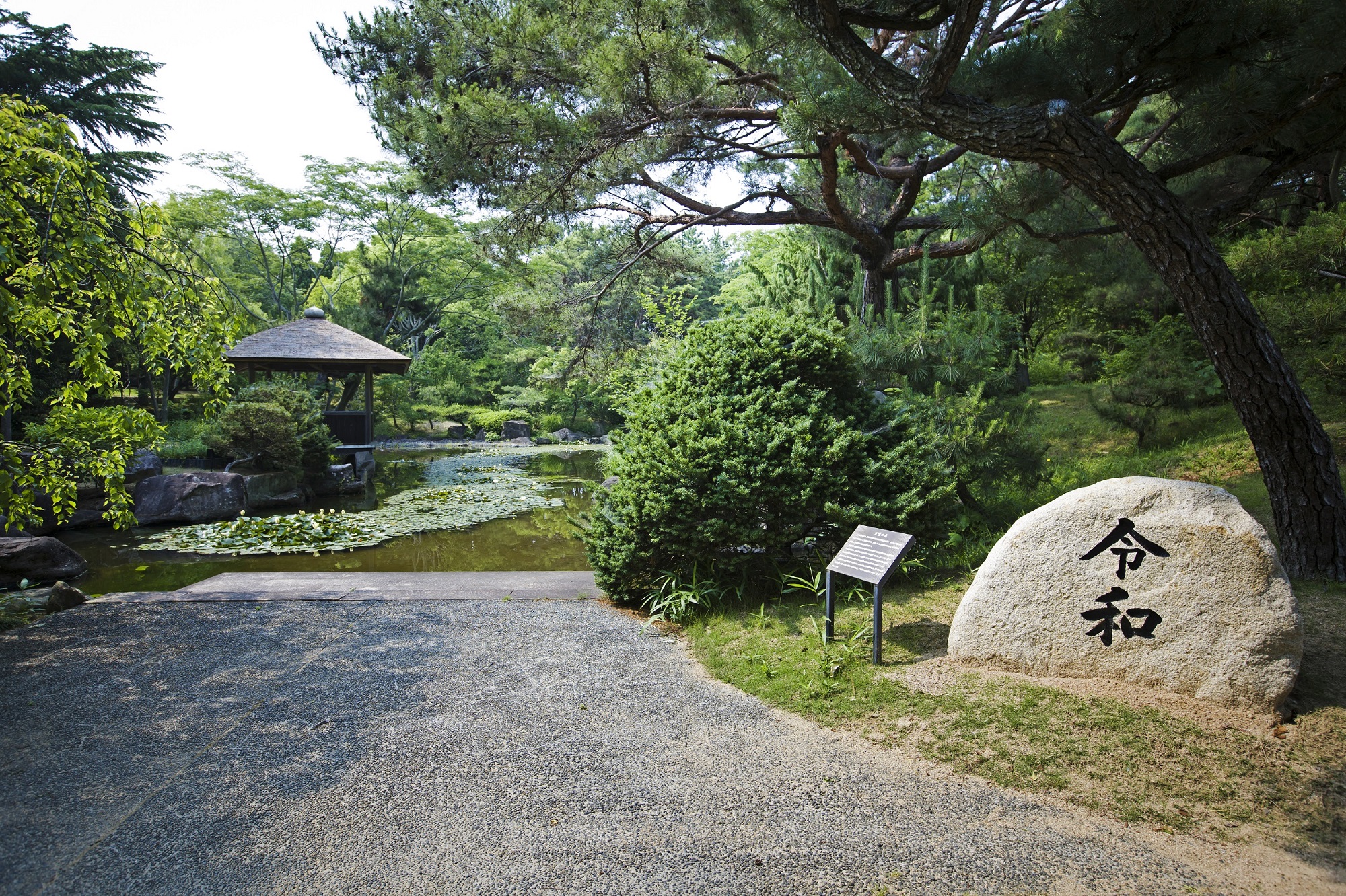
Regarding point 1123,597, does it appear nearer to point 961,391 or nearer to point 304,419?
point 961,391

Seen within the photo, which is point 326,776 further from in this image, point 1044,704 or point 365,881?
point 1044,704

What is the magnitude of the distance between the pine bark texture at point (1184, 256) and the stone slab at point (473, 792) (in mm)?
2959


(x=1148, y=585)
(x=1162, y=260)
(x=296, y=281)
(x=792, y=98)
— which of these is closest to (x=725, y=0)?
(x=792, y=98)

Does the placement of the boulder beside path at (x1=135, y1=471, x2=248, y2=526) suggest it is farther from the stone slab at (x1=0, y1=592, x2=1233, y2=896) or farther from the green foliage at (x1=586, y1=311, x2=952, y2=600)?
the green foliage at (x1=586, y1=311, x2=952, y2=600)

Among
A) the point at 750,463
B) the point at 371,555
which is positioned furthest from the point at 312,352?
the point at 750,463

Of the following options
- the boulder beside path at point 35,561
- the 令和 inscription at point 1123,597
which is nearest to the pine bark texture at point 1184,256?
the 令和 inscription at point 1123,597

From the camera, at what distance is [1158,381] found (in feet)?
25.5

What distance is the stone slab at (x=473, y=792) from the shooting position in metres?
2.23

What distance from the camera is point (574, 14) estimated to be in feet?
23.2

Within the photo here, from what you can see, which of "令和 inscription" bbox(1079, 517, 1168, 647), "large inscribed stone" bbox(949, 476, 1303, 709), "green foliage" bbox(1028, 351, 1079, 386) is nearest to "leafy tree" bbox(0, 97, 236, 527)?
"large inscribed stone" bbox(949, 476, 1303, 709)

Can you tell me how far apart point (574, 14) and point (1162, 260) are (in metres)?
5.73

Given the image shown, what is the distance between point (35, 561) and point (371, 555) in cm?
278

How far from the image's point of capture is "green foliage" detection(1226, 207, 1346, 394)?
233 inches

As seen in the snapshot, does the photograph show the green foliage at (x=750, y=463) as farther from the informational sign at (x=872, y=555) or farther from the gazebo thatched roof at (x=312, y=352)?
the gazebo thatched roof at (x=312, y=352)
